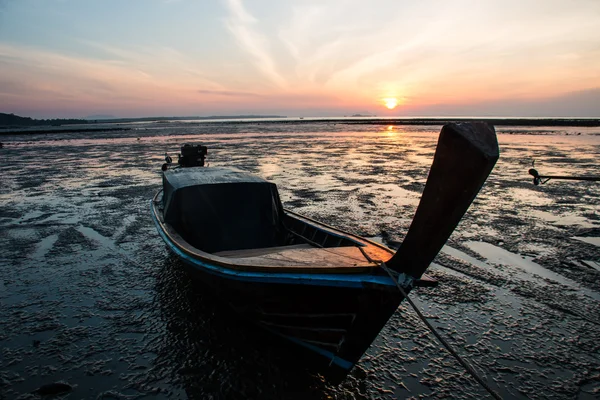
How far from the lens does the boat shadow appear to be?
4.31 meters

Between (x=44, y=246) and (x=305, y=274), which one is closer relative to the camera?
(x=305, y=274)

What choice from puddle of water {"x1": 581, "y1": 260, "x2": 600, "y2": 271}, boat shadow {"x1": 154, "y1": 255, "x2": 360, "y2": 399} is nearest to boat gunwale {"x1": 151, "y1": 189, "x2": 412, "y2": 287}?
boat shadow {"x1": 154, "y1": 255, "x2": 360, "y2": 399}

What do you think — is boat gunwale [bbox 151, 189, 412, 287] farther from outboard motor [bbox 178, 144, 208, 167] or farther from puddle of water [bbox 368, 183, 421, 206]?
outboard motor [bbox 178, 144, 208, 167]

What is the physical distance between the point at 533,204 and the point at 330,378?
11416 mm

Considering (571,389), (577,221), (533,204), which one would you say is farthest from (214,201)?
(533,204)

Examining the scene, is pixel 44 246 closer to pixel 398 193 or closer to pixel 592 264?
pixel 398 193

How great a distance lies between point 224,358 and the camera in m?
4.84

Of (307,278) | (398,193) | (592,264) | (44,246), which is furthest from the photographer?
(398,193)

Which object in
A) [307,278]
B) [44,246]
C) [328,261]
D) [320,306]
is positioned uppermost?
[328,261]

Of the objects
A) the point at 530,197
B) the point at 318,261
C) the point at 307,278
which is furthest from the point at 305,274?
the point at 530,197

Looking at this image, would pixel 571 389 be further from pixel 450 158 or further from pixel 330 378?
pixel 450 158

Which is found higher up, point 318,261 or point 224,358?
point 318,261

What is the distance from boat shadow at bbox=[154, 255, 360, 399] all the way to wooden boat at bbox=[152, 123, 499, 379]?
1.22ft

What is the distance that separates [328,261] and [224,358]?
2128mm
